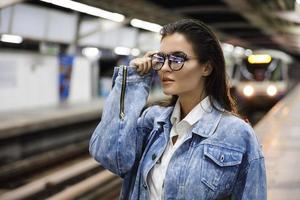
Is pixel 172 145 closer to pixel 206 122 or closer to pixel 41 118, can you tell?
pixel 206 122

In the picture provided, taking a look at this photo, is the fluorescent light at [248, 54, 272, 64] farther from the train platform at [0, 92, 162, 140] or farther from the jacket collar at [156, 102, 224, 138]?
the jacket collar at [156, 102, 224, 138]

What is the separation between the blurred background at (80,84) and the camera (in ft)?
18.9

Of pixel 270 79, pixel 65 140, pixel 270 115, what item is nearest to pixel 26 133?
pixel 65 140

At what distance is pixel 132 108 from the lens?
5.21 feet

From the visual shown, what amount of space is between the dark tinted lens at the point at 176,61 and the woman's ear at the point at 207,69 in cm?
10

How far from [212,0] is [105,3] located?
414 cm

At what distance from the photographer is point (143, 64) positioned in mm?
1619

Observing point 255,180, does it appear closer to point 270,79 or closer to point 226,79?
point 226,79

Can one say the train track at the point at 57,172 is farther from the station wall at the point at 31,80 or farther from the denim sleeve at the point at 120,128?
the denim sleeve at the point at 120,128

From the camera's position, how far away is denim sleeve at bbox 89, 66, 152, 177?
156cm

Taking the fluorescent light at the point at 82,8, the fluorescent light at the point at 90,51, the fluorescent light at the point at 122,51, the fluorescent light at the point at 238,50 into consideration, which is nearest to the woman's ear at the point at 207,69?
the fluorescent light at the point at 82,8

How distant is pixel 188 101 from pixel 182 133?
126 mm

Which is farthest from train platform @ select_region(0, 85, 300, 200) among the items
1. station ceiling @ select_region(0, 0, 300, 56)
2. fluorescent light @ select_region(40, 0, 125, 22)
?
fluorescent light @ select_region(40, 0, 125, 22)

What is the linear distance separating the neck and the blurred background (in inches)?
63.7
